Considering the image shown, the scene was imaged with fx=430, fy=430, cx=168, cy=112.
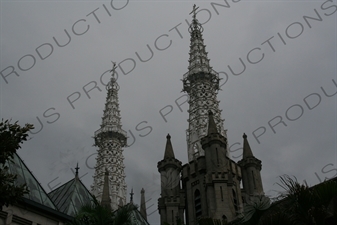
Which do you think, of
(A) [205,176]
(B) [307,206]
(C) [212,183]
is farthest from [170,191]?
(B) [307,206]

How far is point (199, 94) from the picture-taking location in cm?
4988

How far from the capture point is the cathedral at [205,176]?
118 feet

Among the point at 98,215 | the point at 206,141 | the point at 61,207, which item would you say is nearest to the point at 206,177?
the point at 206,141

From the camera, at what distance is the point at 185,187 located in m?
41.9

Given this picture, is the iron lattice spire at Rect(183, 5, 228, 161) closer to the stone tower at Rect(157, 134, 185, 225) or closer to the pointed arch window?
the stone tower at Rect(157, 134, 185, 225)

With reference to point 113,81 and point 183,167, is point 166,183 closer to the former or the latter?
point 183,167

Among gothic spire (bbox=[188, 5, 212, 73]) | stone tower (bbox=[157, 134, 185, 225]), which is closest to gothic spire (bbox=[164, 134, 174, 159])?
stone tower (bbox=[157, 134, 185, 225])

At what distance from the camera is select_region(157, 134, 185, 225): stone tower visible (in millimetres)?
38438

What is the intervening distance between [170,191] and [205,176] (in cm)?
452

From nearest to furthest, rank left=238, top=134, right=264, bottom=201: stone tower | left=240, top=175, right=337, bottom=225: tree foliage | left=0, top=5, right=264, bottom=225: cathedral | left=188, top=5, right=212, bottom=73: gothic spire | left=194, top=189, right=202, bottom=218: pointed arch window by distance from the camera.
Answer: left=240, top=175, right=337, bottom=225: tree foliage, left=0, top=5, right=264, bottom=225: cathedral, left=194, top=189, right=202, bottom=218: pointed arch window, left=238, top=134, right=264, bottom=201: stone tower, left=188, top=5, right=212, bottom=73: gothic spire

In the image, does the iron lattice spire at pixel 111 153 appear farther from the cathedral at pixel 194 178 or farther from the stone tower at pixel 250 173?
the stone tower at pixel 250 173

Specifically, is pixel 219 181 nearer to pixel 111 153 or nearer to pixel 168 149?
pixel 168 149

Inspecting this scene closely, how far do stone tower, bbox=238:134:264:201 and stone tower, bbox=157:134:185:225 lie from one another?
242 inches

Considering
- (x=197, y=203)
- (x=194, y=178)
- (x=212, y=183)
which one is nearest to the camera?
(x=212, y=183)
